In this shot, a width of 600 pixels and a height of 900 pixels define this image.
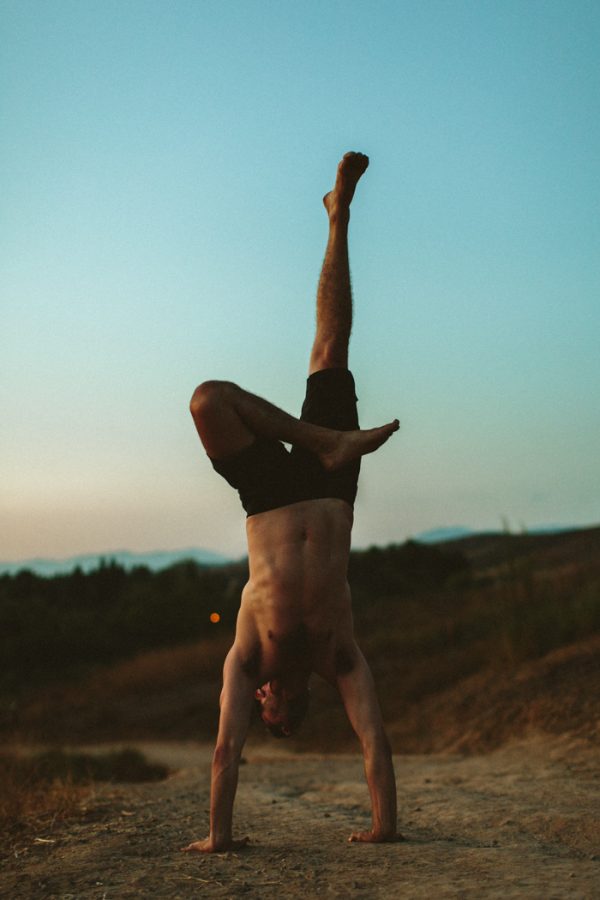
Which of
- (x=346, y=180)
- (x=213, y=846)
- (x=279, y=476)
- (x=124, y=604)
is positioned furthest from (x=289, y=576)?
(x=124, y=604)

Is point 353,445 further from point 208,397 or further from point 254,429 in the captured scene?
point 208,397

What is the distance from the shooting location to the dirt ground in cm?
345

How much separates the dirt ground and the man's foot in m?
3.45

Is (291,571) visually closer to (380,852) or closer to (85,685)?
(380,852)

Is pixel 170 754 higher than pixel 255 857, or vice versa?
pixel 255 857

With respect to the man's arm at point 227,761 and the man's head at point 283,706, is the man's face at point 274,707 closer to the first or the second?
the man's head at point 283,706

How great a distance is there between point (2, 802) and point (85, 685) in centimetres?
1505

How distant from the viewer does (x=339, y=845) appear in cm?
420

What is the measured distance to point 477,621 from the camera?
17219mm

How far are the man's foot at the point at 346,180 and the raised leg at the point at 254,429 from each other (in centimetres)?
153

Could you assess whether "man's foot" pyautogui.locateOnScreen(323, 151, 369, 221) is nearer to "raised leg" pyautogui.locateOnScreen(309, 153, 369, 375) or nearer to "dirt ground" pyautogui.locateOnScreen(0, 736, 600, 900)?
"raised leg" pyautogui.locateOnScreen(309, 153, 369, 375)

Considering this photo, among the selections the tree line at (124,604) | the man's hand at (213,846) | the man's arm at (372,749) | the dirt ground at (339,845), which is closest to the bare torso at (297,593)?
the man's arm at (372,749)

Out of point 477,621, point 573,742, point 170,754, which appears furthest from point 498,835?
point 477,621

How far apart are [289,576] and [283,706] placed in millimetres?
856
